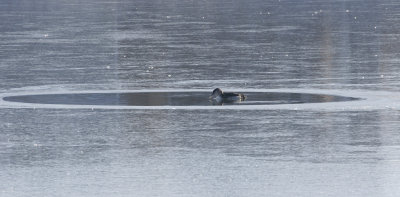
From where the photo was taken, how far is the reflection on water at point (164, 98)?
13.6 metres

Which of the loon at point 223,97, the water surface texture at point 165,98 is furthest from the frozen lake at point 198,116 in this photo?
the loon at point 223,97

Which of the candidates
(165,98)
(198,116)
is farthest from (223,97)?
(198,116)

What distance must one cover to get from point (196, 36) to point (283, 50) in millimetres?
5319

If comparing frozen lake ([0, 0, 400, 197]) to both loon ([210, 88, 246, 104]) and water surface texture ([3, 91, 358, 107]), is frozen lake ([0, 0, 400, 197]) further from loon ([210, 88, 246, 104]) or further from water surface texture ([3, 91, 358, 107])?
loon ([210, 88, 246, 104])

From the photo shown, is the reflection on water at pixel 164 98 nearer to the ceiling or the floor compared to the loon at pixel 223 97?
nearer to the floor

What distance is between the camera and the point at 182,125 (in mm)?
11547

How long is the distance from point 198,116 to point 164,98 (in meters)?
1.93

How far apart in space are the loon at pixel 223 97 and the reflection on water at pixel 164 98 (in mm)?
84

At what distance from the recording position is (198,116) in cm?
1229

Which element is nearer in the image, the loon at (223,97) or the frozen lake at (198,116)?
the frozen lake at (198,116)

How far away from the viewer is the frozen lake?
27.7ft

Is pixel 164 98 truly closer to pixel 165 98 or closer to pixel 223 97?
pixel 165 98

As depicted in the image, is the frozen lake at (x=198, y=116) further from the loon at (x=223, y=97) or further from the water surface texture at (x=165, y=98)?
the loon at (x=223, y=97)

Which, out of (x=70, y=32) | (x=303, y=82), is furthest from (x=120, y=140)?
(x=70, y=32)
